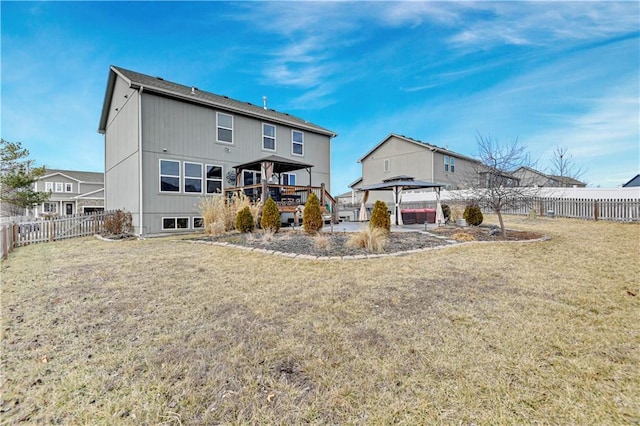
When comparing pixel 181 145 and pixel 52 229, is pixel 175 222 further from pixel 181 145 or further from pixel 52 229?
pixel 52 229

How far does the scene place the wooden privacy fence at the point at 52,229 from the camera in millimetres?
9109

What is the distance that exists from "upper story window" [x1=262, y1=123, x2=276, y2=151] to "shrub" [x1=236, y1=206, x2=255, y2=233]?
6.95m

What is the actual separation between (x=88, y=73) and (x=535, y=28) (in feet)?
66.3

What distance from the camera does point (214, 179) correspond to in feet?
45.1

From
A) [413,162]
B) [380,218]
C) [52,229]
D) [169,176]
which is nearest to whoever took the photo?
[380,218]

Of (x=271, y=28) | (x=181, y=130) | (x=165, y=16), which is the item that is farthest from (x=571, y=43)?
(x=181, y=130)

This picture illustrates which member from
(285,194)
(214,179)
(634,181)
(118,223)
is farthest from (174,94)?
(634,181)

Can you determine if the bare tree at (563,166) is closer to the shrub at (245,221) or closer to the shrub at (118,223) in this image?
the shrub at (245,221)

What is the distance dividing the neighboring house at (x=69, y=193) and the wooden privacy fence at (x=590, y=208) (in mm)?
37672

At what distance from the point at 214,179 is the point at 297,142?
5796 mm

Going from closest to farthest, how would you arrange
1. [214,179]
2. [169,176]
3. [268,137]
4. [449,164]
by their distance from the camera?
[169,176] → [214,179] → [268,137] → [449,164]

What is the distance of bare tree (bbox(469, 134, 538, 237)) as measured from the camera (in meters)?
9.20

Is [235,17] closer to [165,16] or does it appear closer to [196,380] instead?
[165,16]

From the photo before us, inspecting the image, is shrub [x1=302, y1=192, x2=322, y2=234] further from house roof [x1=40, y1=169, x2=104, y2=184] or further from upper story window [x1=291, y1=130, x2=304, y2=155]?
house roof [x1=40, y1=169, x2=104, y2=184]
